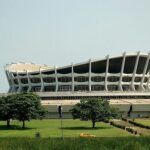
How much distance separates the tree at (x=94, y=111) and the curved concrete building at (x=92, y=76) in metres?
49.3

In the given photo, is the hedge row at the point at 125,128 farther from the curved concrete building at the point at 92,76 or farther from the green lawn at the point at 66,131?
the curved concrete building at the point at 92,76

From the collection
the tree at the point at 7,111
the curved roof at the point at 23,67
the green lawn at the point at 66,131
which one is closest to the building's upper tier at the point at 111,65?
the curved roof at the point at 23,67

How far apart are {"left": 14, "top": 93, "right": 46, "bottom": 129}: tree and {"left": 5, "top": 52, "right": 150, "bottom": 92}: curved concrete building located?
49317mm

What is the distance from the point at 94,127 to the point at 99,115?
2.94 metres

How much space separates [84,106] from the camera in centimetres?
8475

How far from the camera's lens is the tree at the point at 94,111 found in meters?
82.4

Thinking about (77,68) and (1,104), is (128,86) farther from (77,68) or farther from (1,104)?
(1,104)

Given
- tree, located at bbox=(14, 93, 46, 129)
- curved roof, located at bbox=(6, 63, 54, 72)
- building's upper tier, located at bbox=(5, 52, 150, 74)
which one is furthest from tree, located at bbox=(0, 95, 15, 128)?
curved roof, located at bbox=(6, 63, 54, 72)

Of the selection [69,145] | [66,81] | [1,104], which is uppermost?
[66,81]

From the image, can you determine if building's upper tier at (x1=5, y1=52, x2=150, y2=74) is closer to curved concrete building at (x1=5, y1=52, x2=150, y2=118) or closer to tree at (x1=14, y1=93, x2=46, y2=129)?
curved concrete building at (x1=5, y1=52, x2=150, y2=118)

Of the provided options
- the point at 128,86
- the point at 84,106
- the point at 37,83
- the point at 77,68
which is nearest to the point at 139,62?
the point at 128,86

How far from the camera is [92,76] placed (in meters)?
136

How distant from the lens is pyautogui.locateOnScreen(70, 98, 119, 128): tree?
8238 cm

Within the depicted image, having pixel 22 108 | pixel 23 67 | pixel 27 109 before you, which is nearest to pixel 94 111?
pixel 27 109
